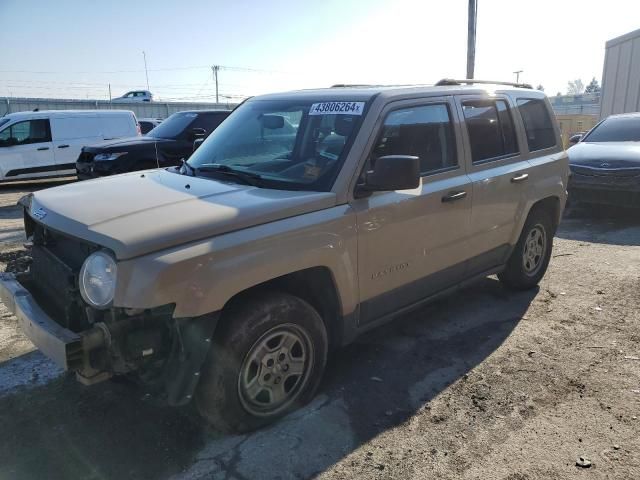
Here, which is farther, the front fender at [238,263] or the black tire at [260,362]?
the black tire at [260,362]

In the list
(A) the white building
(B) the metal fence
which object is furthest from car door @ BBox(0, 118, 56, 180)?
(A) the white building

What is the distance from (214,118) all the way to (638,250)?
7848mm

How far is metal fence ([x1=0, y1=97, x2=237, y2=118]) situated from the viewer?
2503cm

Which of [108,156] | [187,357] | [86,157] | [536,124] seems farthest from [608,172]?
[86,157]

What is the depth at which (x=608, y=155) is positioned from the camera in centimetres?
830

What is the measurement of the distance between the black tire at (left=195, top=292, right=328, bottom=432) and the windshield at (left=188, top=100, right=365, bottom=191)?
80cm

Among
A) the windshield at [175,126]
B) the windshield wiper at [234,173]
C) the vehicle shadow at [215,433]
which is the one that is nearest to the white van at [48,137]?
the windshield at [175,126]

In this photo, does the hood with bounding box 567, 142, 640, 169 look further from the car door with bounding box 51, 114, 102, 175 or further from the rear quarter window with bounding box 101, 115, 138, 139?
the car door with bounding box 51, 114, 102, 175

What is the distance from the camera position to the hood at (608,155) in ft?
26.2

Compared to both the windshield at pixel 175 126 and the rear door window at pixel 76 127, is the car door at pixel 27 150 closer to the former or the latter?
the rear door window at pixel 76 127

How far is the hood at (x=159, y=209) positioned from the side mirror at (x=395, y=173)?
29 cm

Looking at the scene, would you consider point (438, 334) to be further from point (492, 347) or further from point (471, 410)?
point (471, 410)

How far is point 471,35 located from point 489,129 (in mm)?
11742

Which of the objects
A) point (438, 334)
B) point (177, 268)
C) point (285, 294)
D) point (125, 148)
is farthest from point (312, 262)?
point (125, 148)
